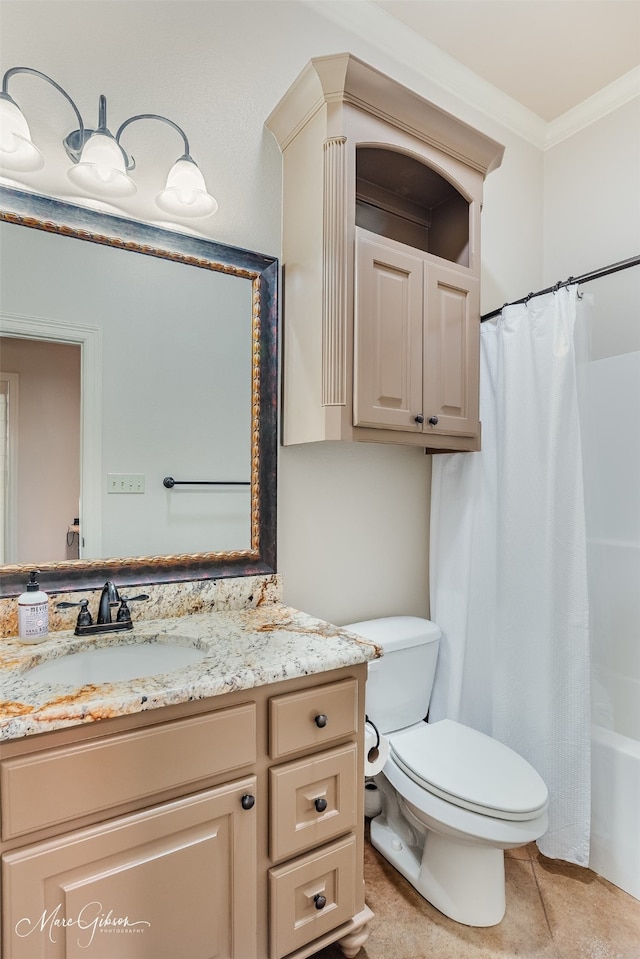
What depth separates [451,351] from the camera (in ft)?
5.49

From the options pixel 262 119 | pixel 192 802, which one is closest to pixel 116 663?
pixel 192 802

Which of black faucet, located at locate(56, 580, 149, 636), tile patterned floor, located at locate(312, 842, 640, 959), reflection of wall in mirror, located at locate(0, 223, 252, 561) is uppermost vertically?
reflection of wall in mirror, located at locate(0, 223, 252, 561)

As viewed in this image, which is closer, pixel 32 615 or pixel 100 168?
pixel 32 615

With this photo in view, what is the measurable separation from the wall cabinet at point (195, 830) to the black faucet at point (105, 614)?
39 cm

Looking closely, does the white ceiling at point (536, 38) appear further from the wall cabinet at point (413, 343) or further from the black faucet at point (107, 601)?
the black faucet at point (107, 601)

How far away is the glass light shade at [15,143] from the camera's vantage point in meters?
1.16

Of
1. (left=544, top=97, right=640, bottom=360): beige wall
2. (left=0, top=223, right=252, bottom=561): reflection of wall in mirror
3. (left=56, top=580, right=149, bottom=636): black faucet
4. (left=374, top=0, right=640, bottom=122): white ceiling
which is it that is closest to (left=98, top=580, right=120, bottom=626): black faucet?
(left=56, top=580, right=149, bottom=636): black faucet

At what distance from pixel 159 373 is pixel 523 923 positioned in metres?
1.89

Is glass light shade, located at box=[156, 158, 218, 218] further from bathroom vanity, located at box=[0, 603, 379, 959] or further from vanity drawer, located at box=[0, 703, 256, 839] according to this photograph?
vanity drawer, located at box=[0, 703, 256, 839]

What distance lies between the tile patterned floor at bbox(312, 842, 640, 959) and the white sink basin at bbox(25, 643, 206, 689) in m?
0.87

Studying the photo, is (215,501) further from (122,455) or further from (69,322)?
(69,322)

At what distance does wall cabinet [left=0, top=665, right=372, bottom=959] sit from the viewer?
2.75 feet

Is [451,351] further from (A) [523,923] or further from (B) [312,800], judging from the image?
(A) [523,923]

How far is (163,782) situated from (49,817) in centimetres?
19
